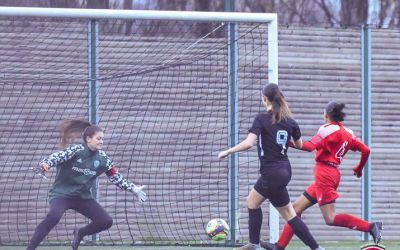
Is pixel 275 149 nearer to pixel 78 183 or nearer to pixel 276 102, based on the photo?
pixel 276 102

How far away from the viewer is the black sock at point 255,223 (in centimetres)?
1210

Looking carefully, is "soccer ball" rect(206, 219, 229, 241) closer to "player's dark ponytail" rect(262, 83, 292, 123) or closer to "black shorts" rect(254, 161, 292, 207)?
"black shorts" rect(254, 161, 292, 207)

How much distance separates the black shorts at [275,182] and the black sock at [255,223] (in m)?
0.24

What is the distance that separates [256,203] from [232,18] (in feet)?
8.18

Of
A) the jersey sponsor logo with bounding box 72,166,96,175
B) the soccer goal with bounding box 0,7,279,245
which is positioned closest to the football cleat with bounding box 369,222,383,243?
the soccer goal with bounding box 0,7,279,245

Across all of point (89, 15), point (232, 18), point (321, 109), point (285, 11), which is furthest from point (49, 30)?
point (285, 11)

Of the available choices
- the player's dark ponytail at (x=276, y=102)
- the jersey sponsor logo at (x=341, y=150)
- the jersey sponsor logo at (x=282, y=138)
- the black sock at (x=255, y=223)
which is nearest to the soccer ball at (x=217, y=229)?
the black sock at (x=255, y=223)

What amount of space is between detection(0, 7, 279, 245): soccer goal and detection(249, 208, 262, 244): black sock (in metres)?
2.30

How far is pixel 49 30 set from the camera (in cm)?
1488

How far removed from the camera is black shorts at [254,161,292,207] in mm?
11805

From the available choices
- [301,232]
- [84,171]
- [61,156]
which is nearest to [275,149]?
[301,232]

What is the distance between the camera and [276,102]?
11828 millimetres

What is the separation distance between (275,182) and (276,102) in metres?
0.82

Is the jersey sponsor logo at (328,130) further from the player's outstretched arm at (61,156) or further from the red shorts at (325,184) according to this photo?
the player's outstretched arm at (61,156)
